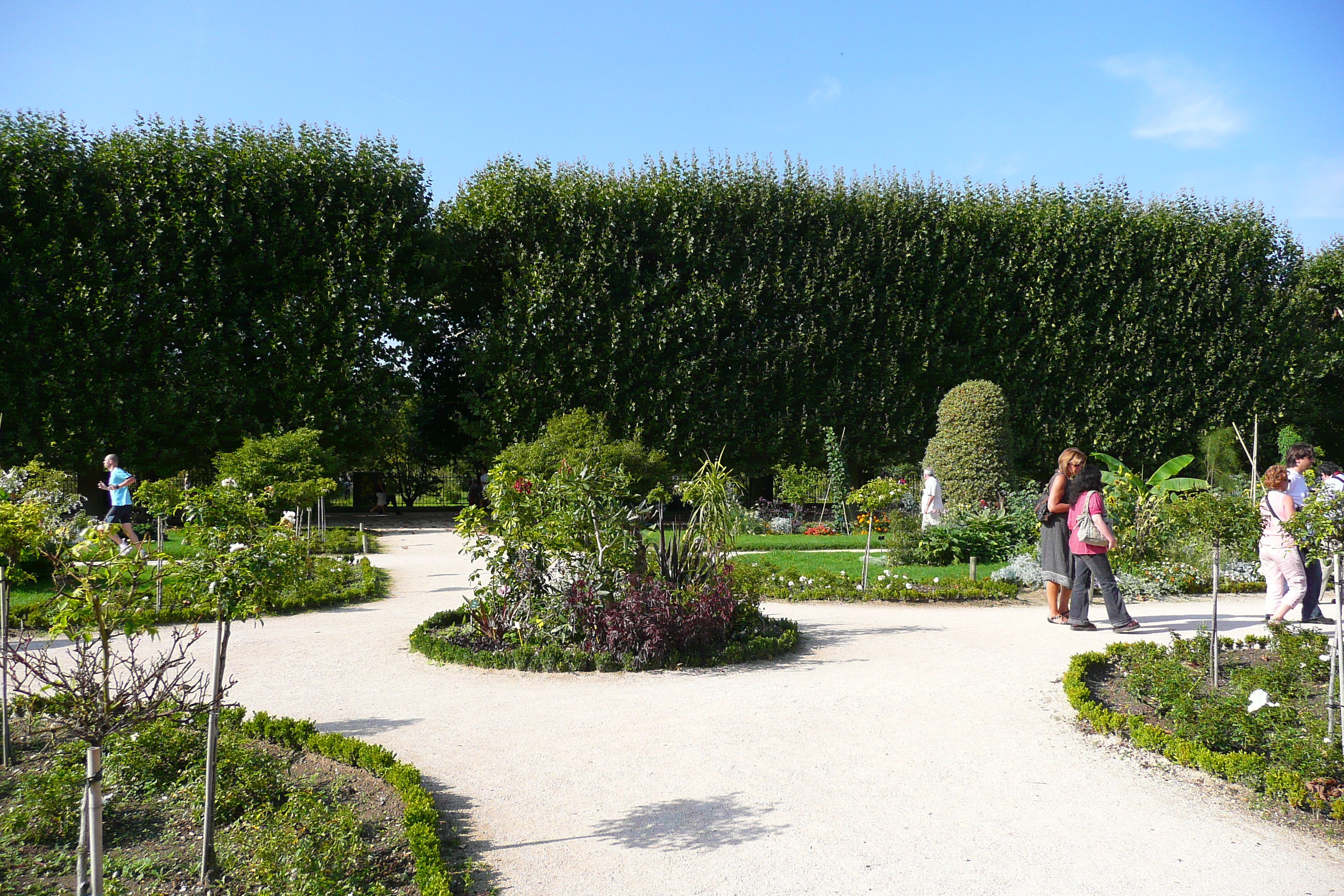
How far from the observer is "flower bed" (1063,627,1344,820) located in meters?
4.20

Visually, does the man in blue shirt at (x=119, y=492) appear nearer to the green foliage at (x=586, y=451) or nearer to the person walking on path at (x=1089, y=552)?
the green foliage at (x=586, y=451)

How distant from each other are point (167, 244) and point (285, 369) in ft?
11.3

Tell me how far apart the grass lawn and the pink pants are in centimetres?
335

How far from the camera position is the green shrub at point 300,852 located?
3.19 metres

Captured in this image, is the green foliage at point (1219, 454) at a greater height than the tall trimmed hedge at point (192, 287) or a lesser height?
lesser

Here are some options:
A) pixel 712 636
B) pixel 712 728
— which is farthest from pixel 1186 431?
pixel 712 728

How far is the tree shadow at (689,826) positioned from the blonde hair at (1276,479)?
20.4 ft

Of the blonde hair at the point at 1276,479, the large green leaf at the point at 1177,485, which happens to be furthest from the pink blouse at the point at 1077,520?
the large green leaf at the point at 1177,485

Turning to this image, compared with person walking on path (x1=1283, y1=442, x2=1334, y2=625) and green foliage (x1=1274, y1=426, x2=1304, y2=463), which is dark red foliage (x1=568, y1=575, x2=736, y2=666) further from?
green foliage (x1=1274, y1=426, x2=1304, y2=463)

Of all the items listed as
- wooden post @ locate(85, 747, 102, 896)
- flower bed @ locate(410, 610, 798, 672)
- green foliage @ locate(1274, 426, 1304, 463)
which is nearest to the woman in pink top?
flower bed @ locate(410, 610, 798, 672)

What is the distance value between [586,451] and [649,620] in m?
11.3

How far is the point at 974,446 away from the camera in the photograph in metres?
17.5

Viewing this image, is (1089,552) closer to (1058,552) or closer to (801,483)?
(1058,552)

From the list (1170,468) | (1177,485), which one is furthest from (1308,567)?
(1170,468)
